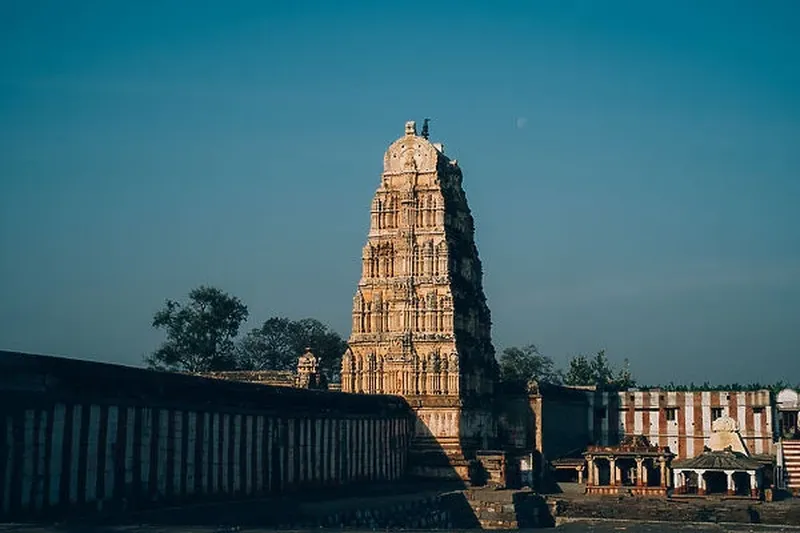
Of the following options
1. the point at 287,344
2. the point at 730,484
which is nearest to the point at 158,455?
the point at 730,484

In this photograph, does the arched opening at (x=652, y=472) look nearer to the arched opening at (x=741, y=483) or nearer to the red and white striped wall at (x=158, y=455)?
the arched opening at (x=741, y=483)

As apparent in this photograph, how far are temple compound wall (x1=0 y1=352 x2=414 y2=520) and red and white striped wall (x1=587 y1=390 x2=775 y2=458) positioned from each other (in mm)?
33308

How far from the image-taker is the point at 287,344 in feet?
408

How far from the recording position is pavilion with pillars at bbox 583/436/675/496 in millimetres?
71188

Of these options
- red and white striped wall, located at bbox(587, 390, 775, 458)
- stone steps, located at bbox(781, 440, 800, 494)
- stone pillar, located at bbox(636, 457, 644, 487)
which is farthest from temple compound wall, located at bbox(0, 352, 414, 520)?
red and white striped wall, located at bbox(587, 390, 775, 458)

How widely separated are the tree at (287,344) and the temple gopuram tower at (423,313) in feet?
156

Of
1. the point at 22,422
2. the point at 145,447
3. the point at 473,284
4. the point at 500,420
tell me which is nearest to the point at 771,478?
the point at 500,420

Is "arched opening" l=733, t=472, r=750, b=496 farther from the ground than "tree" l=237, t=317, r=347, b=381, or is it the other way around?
"tree" l=237, t=317, r=347, b=381

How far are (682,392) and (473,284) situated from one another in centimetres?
2368

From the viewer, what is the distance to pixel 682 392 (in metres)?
89.4

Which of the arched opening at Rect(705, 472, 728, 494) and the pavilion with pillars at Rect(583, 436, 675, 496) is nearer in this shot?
the arched opening at Rect(705, 472, 728, 494)

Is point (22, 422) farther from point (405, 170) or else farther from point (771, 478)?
point (771, 478)

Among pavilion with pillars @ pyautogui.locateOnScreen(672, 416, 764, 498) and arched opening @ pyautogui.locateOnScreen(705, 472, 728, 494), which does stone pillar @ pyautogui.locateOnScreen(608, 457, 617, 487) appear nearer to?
pavilion with pillars @ pyautogui.locateOnScreen(672, 416, 764, 498)

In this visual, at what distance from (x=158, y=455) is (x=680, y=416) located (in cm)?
5546
